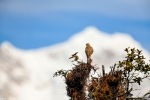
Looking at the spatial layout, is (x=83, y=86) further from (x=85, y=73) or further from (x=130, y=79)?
(x=130, y=79)

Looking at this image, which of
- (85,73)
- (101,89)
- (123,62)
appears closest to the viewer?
(123,62)

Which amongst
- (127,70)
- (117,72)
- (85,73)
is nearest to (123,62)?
(127,70)

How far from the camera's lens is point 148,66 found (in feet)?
65.0

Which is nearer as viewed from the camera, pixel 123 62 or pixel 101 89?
pixel 123 62

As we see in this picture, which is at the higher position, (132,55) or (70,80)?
(70,80)

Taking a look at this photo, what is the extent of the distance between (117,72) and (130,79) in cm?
330

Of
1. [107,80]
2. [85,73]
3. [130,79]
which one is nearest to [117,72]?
[107,80]

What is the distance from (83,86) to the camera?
33781 millimetres

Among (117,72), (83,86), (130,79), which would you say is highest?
(83,86)

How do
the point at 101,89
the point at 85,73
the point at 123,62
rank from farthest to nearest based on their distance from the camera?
the point at 85,73 < the point at 101,89 < the point at 123,62

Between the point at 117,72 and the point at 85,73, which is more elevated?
the point at 85,73

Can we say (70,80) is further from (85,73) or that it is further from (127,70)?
(127,70)

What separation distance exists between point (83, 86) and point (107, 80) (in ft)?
33.9

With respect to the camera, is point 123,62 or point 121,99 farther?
point 121,99
